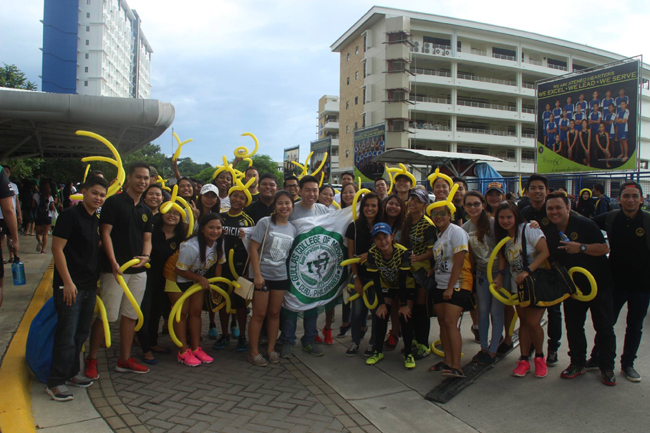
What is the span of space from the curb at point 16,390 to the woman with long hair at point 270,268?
195 cm

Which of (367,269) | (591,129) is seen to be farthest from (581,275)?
(591,129)

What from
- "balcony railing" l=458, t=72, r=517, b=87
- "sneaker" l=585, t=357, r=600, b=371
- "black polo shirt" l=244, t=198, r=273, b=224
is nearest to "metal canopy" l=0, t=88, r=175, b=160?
"black polo shirt" l=244, t=198, r=273, b=224

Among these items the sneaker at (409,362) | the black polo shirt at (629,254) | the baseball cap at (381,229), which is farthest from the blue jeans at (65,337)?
the black polo shirt at (629,254)

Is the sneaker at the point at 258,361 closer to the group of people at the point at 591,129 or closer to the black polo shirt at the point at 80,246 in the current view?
the black polo shirt at the point at 80,246

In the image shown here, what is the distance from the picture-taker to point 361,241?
5.06 meters

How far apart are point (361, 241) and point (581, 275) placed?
219 cm

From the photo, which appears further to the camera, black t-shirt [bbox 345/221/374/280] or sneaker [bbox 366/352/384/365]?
black t-shirt [bbox 345/221/374/280]

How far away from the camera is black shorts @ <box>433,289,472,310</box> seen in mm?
4305

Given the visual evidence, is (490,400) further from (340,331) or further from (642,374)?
(340,331)

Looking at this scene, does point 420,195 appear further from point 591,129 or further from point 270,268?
point 591,129

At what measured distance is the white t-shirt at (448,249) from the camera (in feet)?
14.0

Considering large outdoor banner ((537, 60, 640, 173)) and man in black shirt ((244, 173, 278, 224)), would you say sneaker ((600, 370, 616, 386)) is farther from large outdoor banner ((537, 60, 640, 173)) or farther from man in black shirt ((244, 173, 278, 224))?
large outdoor banner ((537, 60, 640, 173))

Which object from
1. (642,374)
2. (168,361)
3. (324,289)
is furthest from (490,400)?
(168,361)

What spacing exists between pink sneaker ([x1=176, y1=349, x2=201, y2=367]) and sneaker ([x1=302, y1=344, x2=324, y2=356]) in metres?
1.18
